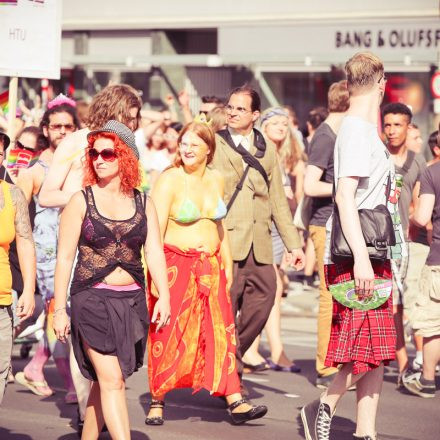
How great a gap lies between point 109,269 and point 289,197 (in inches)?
240

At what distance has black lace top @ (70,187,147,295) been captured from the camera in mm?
6625

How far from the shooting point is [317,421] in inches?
285

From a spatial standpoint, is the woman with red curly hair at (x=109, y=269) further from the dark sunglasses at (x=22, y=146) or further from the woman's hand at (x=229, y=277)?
the dark sunglasses at (x=22, y=146)

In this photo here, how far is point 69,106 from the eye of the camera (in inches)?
363

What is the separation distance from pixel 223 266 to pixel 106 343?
1978 mm

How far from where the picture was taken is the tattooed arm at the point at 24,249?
7.02 meters

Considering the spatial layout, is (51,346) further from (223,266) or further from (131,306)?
(131,306)

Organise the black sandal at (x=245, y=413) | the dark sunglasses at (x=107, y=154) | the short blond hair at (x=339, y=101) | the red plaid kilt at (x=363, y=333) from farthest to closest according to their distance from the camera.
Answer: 1. the short blond hair at (x=339, y=101)
2. the black sandal at (x=245, y=413)
3. the red plaid kilt at (x=363, y=333)
4. the dark sunglasses at (x=107, y=154)

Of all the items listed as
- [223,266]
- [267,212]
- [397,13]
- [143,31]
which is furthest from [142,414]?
[143,31]

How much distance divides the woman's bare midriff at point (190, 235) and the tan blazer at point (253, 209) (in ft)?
2.38

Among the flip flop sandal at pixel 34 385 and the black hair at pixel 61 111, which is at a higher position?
the black hair at pixel 61 111

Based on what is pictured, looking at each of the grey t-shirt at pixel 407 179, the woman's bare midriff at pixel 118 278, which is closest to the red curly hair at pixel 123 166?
the woman's bare midriff at pixel 118 278

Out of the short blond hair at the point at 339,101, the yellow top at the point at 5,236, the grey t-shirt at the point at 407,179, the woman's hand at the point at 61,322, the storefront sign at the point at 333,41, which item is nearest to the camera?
the woman's hand at the point at 61,322

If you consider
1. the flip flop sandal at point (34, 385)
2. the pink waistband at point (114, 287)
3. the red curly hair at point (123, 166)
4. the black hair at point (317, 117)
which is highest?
the black hair at point (317, 117)
